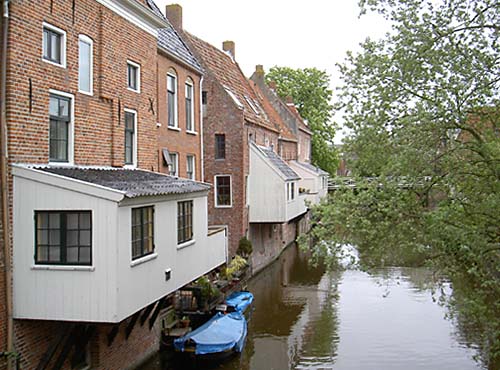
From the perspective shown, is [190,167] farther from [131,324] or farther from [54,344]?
[54,344]

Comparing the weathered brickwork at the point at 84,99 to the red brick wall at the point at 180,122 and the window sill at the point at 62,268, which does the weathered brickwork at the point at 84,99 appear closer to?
the window sill at the point at 62,268

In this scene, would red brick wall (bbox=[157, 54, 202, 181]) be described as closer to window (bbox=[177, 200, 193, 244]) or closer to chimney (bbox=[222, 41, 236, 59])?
window (bbox=[177, 200, 193, 244])

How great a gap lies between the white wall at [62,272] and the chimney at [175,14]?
17.0m


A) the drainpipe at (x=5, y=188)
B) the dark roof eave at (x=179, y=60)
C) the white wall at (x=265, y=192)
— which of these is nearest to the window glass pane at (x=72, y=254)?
the drainpipe at (x=5, y=188)

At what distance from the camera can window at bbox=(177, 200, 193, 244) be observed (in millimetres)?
12966

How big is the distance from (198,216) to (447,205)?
6.67 metres

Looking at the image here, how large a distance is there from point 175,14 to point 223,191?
8.12 meters

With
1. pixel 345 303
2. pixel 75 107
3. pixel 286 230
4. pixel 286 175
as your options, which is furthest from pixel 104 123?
pixel 286 230

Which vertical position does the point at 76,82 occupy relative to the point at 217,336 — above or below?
above

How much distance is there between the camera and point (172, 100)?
749 inches

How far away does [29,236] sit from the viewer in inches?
376

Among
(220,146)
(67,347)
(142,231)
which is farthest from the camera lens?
(220,146)

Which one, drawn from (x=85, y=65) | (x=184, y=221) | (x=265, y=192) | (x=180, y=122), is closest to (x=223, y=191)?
(x=265, y=192)

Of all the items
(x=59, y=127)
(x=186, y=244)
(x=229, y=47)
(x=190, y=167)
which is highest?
(x=229, y=47)
